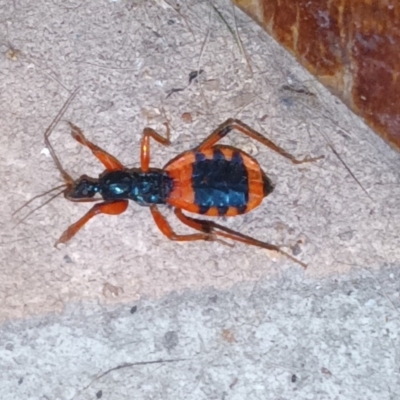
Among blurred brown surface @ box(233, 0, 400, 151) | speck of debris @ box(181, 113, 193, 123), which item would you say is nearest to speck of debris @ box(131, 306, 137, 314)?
speck of debris @ box(181, 113, 193, 123)

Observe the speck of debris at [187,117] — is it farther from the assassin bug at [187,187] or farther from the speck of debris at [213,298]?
the speck of debris at [213,298]

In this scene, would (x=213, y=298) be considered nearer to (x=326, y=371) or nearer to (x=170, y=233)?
(x=170, y=233)

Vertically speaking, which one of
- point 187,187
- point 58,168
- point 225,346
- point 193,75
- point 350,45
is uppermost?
point 350,45

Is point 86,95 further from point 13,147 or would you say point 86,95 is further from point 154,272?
point 154,272

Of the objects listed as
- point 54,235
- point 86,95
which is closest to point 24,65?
point 86,95

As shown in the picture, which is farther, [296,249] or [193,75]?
[193,75]

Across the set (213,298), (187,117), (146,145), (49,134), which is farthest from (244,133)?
(49,134)

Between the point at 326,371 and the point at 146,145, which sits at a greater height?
the point at 146,145

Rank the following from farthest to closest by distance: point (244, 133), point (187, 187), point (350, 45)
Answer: point (244, 133), point (187, 187), point (350, 45)
